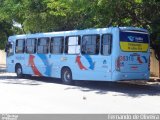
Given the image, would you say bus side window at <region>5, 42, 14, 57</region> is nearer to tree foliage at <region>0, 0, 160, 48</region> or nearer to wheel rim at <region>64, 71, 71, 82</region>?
tree foliage at <region>0, 0, 160, 48</region>

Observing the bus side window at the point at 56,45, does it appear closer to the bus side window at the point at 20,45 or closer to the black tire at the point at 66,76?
the black tire at the point at 66,76

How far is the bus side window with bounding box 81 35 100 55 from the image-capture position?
18.7 metres

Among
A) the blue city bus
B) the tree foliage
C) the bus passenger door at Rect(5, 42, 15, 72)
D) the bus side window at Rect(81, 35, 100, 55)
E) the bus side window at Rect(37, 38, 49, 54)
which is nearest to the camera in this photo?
the blue city bus

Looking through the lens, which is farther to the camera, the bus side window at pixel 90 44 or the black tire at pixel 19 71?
the black tire at pixel 19 71

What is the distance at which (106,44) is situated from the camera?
1805cm

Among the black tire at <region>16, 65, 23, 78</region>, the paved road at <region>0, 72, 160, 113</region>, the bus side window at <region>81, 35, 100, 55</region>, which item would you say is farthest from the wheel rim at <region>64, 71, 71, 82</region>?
the black tire at <region>16, 65, 23, 78</region>

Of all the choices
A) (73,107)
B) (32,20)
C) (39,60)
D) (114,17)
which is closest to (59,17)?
(32,20)

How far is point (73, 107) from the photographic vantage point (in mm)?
12477

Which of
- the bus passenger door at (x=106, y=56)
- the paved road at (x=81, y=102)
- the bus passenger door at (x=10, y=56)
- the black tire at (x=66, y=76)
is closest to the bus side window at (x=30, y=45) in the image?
the bus passenger door at (x=10, y=56)

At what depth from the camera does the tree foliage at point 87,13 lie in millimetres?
19422

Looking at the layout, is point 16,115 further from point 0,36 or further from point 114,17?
point 0,36

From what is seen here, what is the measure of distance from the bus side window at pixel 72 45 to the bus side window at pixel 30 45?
134 inches

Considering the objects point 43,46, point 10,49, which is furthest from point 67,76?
point 10,49

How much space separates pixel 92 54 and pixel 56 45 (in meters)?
3.36
